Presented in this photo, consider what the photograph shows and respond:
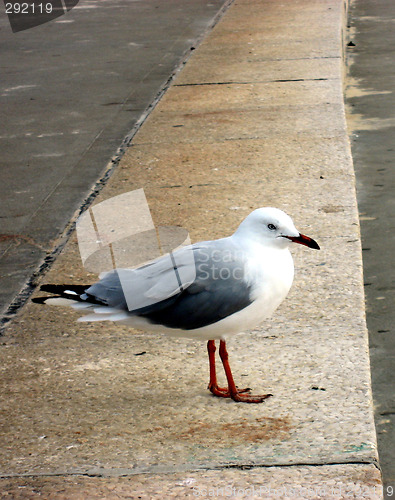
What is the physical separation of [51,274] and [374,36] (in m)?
8.06

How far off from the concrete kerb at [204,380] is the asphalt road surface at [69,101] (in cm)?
34

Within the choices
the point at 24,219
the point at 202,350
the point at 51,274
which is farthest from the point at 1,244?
the point at 202,350

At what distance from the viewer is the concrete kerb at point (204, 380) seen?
272cm

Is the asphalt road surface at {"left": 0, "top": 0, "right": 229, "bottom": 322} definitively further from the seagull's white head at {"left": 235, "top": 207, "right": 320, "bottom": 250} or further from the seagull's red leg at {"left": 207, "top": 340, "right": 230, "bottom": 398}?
the seagull's white head at {"left": 235, "top": 207, "right": 320, "bottom": 250}

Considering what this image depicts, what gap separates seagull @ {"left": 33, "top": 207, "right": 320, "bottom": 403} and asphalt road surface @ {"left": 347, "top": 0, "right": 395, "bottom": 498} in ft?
2.63

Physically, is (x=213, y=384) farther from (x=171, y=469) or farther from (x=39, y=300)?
(x=39, y=300)

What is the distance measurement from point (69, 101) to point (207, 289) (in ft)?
18.7

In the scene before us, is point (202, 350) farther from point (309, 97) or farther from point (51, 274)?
point (309, 97)

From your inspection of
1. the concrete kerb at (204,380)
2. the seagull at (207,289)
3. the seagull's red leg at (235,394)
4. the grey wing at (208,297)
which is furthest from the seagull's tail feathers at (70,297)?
the seagull's red leg at (235,394)

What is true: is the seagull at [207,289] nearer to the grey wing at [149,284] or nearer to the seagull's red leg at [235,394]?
the grey wing at [149,284]

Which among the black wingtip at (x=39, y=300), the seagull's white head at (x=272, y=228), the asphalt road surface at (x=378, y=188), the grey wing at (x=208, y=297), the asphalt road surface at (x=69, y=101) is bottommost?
the asphalt road surface at (x=378, y=188)

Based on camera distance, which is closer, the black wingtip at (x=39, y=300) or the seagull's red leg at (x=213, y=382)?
the black wingtip at (x=39, y=300)

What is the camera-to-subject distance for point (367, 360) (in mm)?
3377

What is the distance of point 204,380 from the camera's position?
329 centimetres
